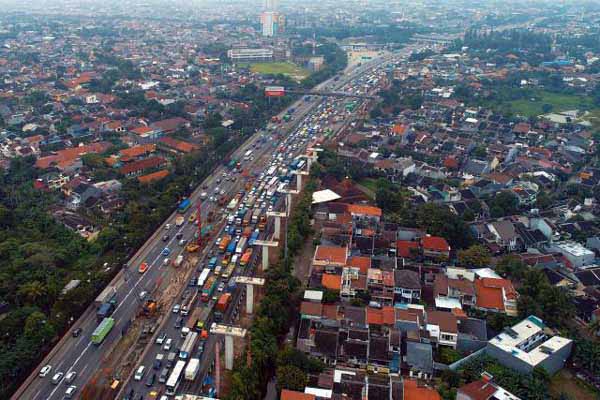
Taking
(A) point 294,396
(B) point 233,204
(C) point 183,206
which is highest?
(A) point 294,396

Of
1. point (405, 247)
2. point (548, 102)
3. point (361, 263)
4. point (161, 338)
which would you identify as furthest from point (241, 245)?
point (548, 102)

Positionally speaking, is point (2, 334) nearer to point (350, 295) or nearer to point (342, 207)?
point (350, 295)

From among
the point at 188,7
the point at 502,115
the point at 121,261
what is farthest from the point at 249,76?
the point at 188,7

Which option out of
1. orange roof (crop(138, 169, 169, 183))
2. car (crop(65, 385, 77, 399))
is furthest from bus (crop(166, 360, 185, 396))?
orange roof (crop(138, 169, 169, 183))

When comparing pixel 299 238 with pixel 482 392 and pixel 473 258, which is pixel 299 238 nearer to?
pixel 473 258

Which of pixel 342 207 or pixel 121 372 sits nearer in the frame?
pixel 121 372

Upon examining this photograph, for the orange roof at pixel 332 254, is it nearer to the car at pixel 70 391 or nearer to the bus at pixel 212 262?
the bus at pixel 212 262

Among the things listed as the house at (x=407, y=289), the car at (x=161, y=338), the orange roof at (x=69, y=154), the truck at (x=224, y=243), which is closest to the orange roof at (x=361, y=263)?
the house at (x=407, y=289)
